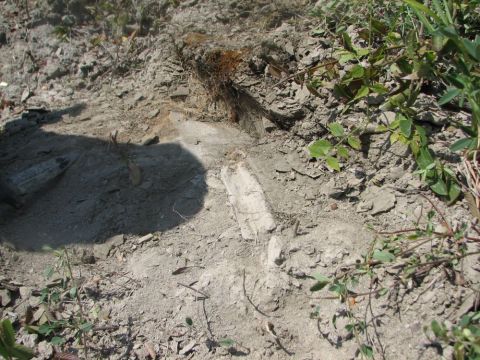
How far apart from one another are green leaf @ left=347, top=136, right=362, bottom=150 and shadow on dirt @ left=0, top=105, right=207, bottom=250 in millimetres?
863

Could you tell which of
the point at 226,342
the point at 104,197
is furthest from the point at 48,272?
the point at 226,342

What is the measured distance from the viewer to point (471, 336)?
172 cm

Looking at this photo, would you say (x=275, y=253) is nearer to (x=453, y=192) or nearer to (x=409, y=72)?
(x=453, y=192)

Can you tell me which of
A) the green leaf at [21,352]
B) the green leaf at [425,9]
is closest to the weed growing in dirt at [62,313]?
the green leaf at [21,352]

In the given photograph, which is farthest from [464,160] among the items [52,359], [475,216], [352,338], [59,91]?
[59,91]

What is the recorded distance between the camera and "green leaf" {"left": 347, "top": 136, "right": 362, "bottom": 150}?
2499 mm

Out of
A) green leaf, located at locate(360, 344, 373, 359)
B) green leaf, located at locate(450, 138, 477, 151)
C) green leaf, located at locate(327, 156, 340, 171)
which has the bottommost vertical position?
green leaf, located at locate(360, 344, 373, 359)

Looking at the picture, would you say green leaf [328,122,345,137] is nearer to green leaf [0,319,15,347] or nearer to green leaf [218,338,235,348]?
green leaf [218,338,235,348]

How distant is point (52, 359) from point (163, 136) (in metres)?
1.64

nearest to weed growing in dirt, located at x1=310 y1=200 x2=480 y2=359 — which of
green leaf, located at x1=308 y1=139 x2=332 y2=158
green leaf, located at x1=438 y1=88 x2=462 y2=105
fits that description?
green leaf, located at x1=438 y1=88 x2=462 y2=105

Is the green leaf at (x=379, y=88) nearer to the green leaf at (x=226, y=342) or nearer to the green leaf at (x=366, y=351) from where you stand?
the green leaf at (x=366, y=351)

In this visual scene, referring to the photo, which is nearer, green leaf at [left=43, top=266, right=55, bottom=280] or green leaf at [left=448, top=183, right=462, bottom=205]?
green leaf at [left=448, top=183, right=462, bottom=205]

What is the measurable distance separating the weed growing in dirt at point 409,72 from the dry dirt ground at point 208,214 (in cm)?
12

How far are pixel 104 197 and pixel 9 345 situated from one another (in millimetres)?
1114
